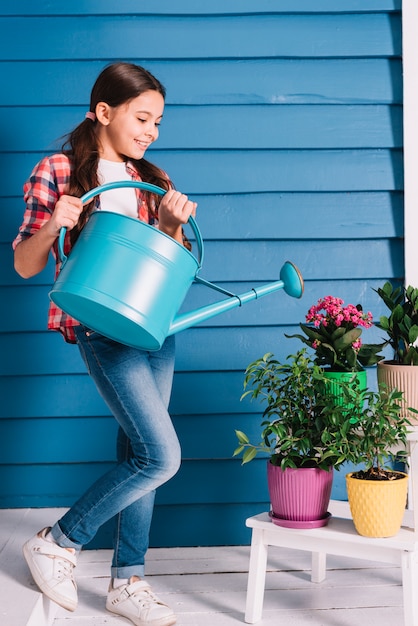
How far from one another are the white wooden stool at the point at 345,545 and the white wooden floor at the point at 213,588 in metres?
0.12

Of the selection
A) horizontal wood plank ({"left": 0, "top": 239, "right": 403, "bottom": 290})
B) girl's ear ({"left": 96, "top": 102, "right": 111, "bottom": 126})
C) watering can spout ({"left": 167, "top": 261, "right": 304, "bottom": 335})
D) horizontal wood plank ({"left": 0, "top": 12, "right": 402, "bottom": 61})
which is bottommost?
watering can spout ({"left": 167, "top": 261, "right": 304, "bottom": 335})

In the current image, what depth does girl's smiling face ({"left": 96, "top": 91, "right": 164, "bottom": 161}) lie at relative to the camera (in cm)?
181

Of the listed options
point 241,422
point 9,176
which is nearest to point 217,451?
point 241,422

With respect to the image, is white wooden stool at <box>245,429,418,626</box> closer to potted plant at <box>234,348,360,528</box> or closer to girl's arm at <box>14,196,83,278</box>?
potted plant at <box>234,348,360,528</box>

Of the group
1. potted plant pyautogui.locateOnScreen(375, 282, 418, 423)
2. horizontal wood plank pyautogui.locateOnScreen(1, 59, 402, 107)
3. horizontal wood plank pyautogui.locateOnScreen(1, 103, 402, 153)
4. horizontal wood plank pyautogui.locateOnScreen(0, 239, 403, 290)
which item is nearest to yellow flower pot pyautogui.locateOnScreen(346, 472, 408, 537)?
potted plant pyautogui.locateOnScreen(375, 282, 418, 423)

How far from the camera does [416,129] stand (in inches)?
94.7

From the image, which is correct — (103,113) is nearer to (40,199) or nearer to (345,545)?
(40,199)

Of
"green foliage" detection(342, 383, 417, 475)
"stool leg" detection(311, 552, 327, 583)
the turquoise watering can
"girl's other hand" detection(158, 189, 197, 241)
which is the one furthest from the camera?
"stool leg" detection(311, 552, 327, 583)

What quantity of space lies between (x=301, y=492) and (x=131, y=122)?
948mm

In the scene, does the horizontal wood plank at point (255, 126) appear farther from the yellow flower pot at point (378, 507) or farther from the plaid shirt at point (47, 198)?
the yellow flower pot at point (378, 507)

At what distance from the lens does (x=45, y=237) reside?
1664 mm

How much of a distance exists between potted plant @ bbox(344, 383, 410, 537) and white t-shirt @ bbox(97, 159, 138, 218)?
0.69m

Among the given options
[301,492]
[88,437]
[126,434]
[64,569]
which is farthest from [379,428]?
[88,437]

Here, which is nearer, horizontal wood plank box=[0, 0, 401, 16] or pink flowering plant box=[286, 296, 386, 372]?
pink flowering plant box=[286, 296, 386, 372]
